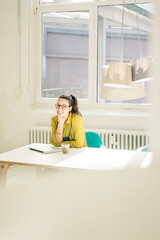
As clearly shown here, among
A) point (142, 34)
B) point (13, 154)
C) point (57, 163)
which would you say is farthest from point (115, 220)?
point (142, 34)

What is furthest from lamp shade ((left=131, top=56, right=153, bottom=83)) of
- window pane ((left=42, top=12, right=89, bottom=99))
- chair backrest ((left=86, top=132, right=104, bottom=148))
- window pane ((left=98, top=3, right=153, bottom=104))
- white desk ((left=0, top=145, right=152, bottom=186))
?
window pane ((left=42, top=12, right=89, bottom=99))

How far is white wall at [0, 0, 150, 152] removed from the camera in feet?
11.8

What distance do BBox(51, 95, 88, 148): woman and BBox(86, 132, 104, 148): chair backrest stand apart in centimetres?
17

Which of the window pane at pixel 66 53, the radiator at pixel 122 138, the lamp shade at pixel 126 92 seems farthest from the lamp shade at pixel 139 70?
the window pane at pixel 66 53

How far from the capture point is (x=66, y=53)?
3781 mm

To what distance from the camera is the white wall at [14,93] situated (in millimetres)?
3594

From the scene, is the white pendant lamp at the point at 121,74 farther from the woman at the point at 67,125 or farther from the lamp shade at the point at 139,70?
the woman at the point at 67,125

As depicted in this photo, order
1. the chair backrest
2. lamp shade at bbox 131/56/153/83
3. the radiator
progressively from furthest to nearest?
the radiator < the chair backrest < lamp shade at bbox 131/56/153/83

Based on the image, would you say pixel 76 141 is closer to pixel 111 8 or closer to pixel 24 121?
pixel 24 121

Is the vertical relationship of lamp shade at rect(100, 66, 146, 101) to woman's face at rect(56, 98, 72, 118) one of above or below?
above

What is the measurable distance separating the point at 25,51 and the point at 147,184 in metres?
3.49

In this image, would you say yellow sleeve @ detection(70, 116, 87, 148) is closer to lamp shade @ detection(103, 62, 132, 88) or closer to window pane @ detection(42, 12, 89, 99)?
lamp shade @ detection(103, 62, 132, 88)

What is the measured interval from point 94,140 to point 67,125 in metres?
0.34

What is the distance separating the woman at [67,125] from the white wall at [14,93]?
→ 1161mm
